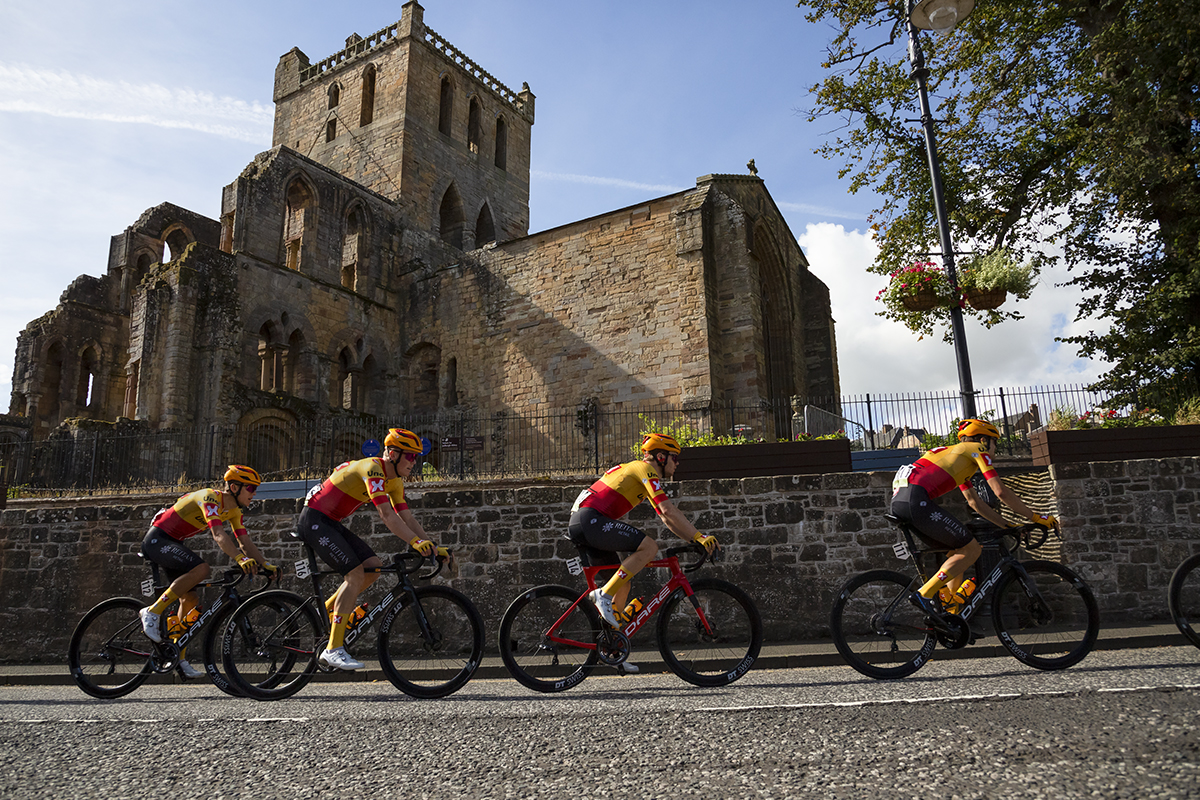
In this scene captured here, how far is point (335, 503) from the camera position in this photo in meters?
5.41

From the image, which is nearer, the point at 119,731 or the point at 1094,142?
the point at 119,731

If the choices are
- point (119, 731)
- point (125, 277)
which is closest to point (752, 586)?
point (119, 731)

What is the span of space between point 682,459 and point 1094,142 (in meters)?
10.4

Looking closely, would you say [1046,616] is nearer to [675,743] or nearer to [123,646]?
[675,743]

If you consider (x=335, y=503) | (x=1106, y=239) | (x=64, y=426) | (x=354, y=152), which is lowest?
(x=335, y=503)

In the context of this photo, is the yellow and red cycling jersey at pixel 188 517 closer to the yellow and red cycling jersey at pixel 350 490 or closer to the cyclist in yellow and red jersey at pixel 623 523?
the yellow and red cycling jersey at pixel 350 490

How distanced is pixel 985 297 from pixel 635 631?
7635mm

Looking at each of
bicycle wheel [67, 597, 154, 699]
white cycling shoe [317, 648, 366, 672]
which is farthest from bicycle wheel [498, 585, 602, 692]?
bicycle wheel [67, 597, 154, 699]

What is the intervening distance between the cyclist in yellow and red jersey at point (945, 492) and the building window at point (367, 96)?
106 ft

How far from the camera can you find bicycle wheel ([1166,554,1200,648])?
16.7 feet

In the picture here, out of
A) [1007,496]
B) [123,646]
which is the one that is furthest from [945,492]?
[123,646]

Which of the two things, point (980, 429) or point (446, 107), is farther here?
point (446, 107)

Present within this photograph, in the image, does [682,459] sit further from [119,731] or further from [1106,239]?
[1106,239]

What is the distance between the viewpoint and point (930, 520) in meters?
5.23
